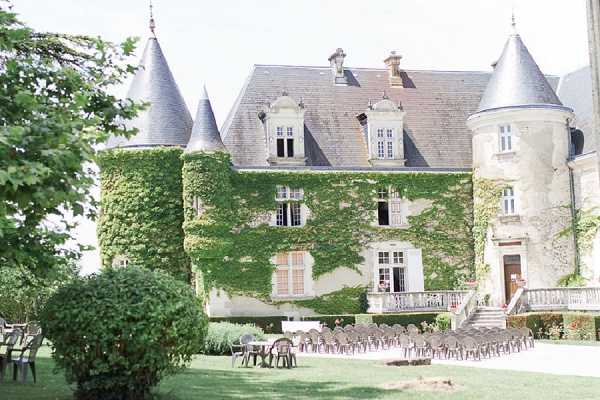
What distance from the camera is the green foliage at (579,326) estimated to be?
26.7m

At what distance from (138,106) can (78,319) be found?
3337 mm

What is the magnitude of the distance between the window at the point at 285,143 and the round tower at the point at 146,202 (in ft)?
12.9

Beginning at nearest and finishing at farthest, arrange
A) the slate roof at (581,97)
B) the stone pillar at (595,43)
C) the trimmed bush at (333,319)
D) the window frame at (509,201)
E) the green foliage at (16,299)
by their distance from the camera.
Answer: the stone pillar at (595,43), the trimmed bush at (333,319), the window frame at (509,201), the slate roof at (581,97), the green foliage at (16,299)

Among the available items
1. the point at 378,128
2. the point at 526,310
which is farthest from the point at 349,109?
the point at 526,310

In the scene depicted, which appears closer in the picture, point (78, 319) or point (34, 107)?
point (34, 107)

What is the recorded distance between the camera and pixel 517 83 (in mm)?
33594

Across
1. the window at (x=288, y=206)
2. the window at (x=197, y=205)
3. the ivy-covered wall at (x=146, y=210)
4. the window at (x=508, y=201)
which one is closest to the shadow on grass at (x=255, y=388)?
the window at (x=197, y=205)

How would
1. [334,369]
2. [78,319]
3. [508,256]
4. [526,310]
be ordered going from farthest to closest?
[508,256] < [526,310] < [334,369] < [78,319]

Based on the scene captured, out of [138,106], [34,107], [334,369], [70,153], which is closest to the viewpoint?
[70,153]

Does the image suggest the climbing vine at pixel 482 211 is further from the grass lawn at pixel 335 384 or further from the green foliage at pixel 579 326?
the grass lawn at pixel 335 384

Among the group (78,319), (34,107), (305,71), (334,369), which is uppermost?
(305,71)

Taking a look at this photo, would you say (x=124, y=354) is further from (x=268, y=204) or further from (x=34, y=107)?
(x=268, y=204)

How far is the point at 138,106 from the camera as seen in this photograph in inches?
508

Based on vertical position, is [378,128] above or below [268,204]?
above
